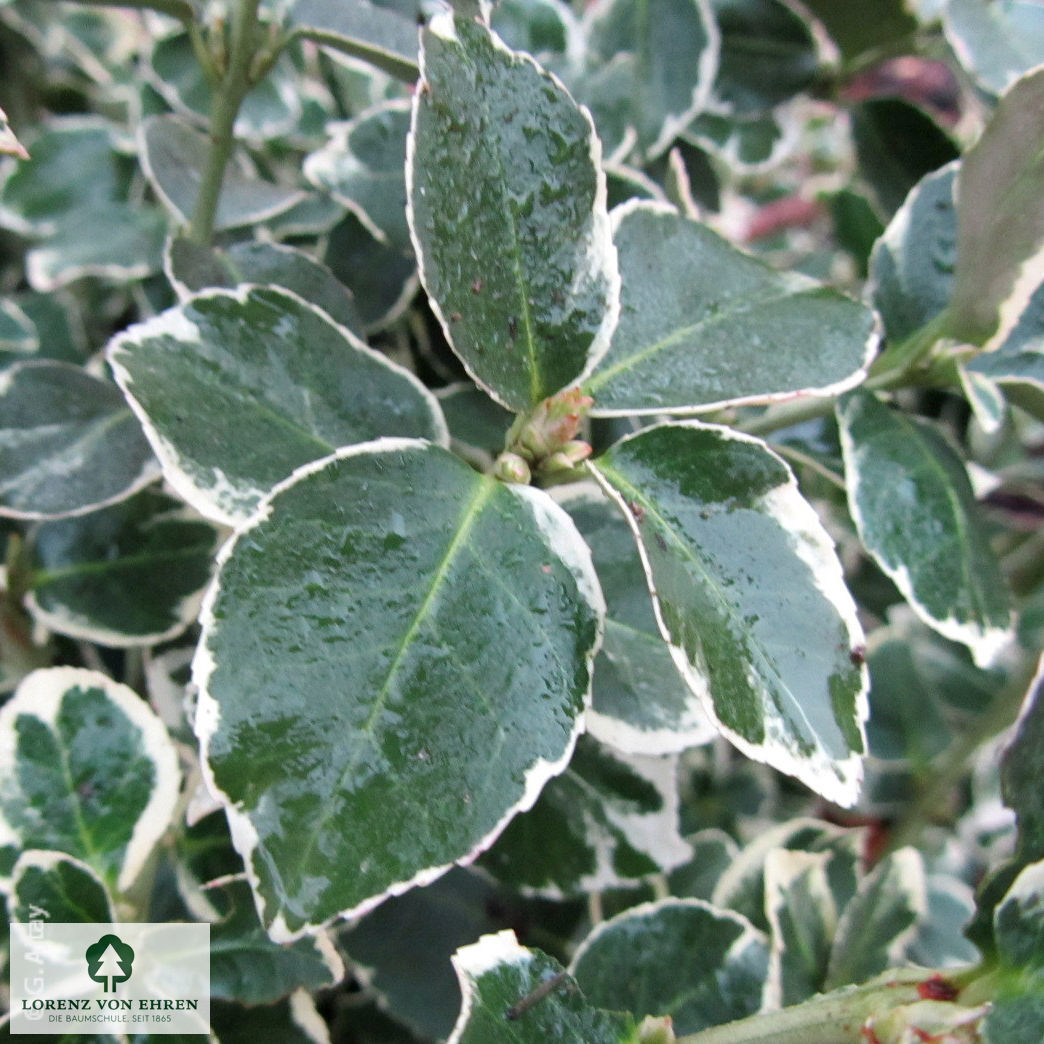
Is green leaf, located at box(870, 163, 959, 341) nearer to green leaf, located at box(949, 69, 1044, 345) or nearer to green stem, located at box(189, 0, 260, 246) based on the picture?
green leaf, located at box(949, 69, 1044, 345)

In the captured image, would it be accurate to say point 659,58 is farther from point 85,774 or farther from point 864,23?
point 85,774

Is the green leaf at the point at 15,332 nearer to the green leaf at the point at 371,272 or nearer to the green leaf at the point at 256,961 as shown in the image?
the green leaf at the point at 371,272

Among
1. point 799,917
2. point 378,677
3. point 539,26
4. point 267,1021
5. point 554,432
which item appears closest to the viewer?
point 378,677

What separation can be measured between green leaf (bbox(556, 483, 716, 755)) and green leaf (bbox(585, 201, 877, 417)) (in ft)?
0.42

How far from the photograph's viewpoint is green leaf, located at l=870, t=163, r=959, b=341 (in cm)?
72

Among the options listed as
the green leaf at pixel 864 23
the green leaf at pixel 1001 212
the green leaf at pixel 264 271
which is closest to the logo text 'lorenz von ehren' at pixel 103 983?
the green leaf at pixel 264 271

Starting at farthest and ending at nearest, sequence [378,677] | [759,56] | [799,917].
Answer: [759,56]
[799,917]
[378,677]

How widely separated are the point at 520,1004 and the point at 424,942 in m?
0.34

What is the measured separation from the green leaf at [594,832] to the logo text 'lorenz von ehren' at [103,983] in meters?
0.22

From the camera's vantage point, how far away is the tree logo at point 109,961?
59 centimetres

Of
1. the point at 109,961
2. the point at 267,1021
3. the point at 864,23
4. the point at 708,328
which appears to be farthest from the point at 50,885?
the point at 864,23

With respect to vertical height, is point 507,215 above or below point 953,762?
above

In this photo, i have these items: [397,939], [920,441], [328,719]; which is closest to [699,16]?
[920,441]

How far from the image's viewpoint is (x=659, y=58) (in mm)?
903
